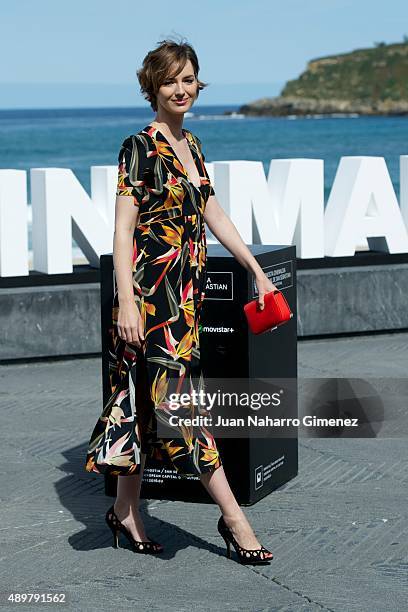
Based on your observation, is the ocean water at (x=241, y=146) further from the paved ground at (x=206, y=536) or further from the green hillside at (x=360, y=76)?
the green hillside at (x=360, y=76)

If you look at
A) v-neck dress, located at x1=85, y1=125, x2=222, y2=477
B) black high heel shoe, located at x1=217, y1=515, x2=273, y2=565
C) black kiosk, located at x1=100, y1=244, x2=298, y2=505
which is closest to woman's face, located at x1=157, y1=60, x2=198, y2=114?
v-neck dress, located at x1=85, y1=125, x2=222, y2=477

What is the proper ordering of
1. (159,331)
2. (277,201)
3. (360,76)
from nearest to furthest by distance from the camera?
(159,331) < (277,201) < (360,76)

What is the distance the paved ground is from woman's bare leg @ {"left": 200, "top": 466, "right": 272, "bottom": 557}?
0.11 metres

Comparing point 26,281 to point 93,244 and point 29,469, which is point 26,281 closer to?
point 93,244

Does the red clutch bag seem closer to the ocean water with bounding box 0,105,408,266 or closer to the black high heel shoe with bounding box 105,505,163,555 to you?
the black high heel shoe with bounding box 105,505,163,555

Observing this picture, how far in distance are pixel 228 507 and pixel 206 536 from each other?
1.42 ft

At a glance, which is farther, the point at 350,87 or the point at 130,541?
the point at 350,87

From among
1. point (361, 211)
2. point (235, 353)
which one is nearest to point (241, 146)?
point (361, 211)

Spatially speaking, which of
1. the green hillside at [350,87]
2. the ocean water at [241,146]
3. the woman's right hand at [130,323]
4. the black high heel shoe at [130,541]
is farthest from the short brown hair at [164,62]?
the green hillside at [350,87]

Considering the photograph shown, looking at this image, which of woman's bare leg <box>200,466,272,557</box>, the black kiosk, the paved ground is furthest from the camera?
the black kiosk

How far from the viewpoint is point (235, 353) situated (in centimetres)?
560

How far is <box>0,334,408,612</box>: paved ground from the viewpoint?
4.61 meters

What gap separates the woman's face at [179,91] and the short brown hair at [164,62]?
0.02 m

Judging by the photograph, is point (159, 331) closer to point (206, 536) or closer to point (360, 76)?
point (206, 536)
